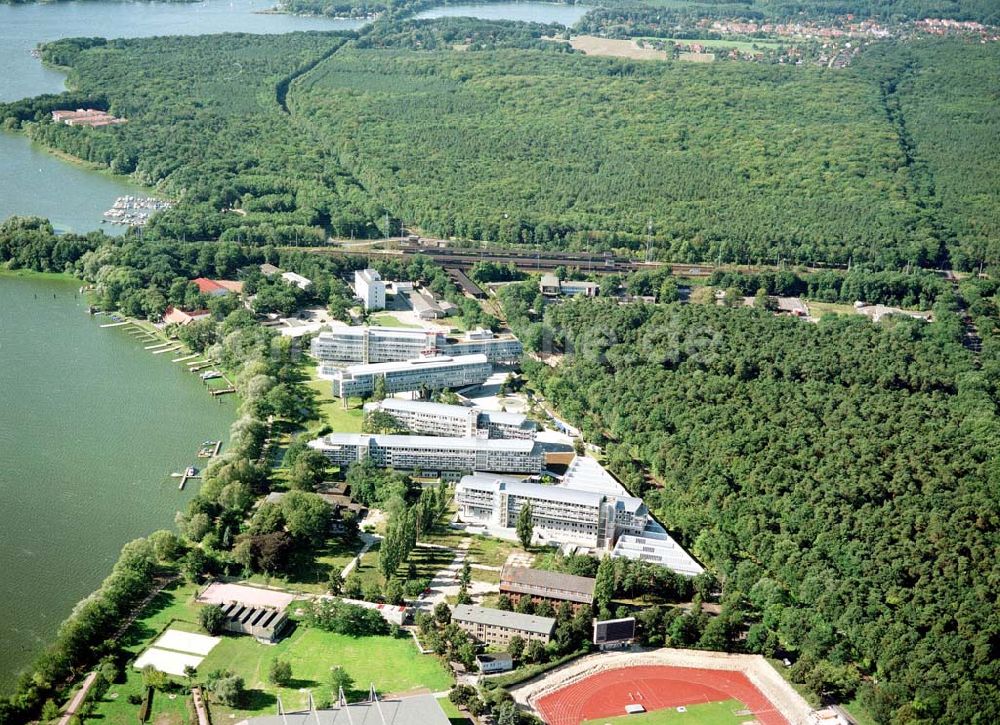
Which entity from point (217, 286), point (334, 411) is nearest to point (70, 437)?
point (334, 411)

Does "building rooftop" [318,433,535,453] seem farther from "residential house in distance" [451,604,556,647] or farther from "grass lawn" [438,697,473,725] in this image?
"grass lawn" [438,697,473,725]

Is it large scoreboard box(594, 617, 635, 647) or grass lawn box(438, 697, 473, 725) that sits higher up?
large scoreboard box(594, 617, 635, 647)

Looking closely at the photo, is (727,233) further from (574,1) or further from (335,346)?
(574,1)

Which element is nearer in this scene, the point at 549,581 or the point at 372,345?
the point at 549,581

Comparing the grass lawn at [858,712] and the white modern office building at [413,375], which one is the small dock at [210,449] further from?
the grass lawn at [858,712]

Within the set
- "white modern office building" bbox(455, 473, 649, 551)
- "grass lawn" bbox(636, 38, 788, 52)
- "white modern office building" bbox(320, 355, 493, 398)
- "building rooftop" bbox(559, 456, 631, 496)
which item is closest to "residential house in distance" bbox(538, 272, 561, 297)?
"white modern office building" bbox(320, 355, 493, 398)

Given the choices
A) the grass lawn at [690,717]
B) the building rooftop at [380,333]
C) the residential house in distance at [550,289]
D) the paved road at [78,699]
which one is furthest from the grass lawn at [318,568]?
the residential house in distance at [550,289]

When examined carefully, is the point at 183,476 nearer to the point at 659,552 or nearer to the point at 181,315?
the point at 181,315

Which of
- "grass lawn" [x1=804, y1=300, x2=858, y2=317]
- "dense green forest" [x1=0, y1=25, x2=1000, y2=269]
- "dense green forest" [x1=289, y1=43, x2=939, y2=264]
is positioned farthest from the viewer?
"dense green forest" [x1=289, y1=43, x2=939, y2=264]
